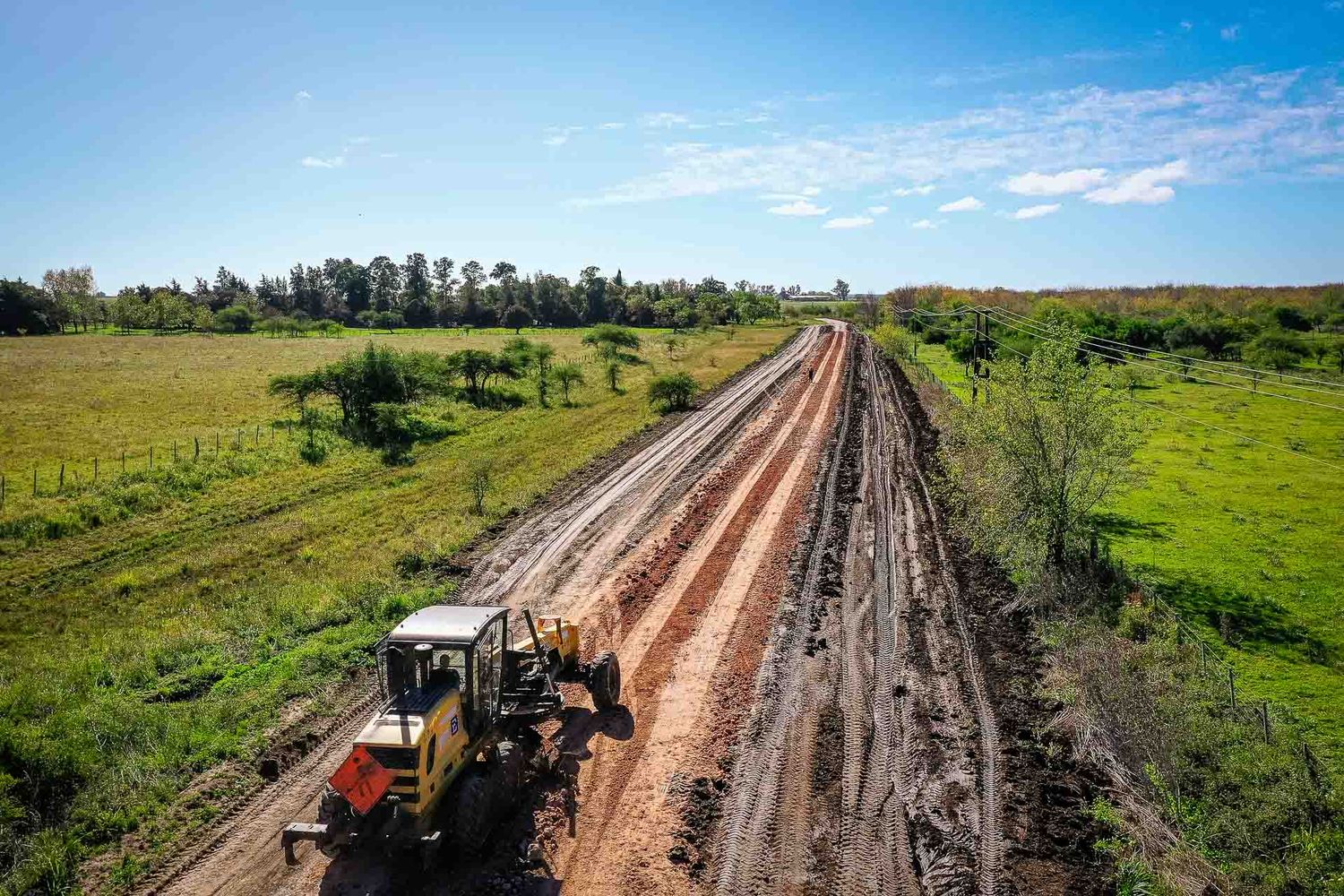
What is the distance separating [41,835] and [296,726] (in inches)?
144

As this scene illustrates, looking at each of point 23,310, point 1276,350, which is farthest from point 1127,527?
point 23,310

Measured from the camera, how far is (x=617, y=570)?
21.3 m

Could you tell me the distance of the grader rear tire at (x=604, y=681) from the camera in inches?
540

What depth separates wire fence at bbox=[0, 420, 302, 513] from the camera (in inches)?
1113

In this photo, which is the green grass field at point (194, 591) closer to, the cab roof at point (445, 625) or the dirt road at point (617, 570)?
the dirt road at point (617, 570)

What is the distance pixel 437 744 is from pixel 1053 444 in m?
17.1

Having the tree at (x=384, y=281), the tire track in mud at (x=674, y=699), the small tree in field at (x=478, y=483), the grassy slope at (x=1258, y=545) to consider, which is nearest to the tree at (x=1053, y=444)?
the grassy slope at (x=1258, y=545)

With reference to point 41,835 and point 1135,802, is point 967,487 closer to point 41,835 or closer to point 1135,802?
point 1135,802

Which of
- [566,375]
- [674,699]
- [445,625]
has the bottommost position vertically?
[674,699]

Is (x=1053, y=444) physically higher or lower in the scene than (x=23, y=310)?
lower

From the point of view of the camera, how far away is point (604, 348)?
214 ft

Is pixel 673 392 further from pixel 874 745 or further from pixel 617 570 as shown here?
pixel 874 745

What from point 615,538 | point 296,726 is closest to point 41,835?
point 296,726

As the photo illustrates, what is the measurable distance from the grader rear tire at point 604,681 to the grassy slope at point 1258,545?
13.1 metres
